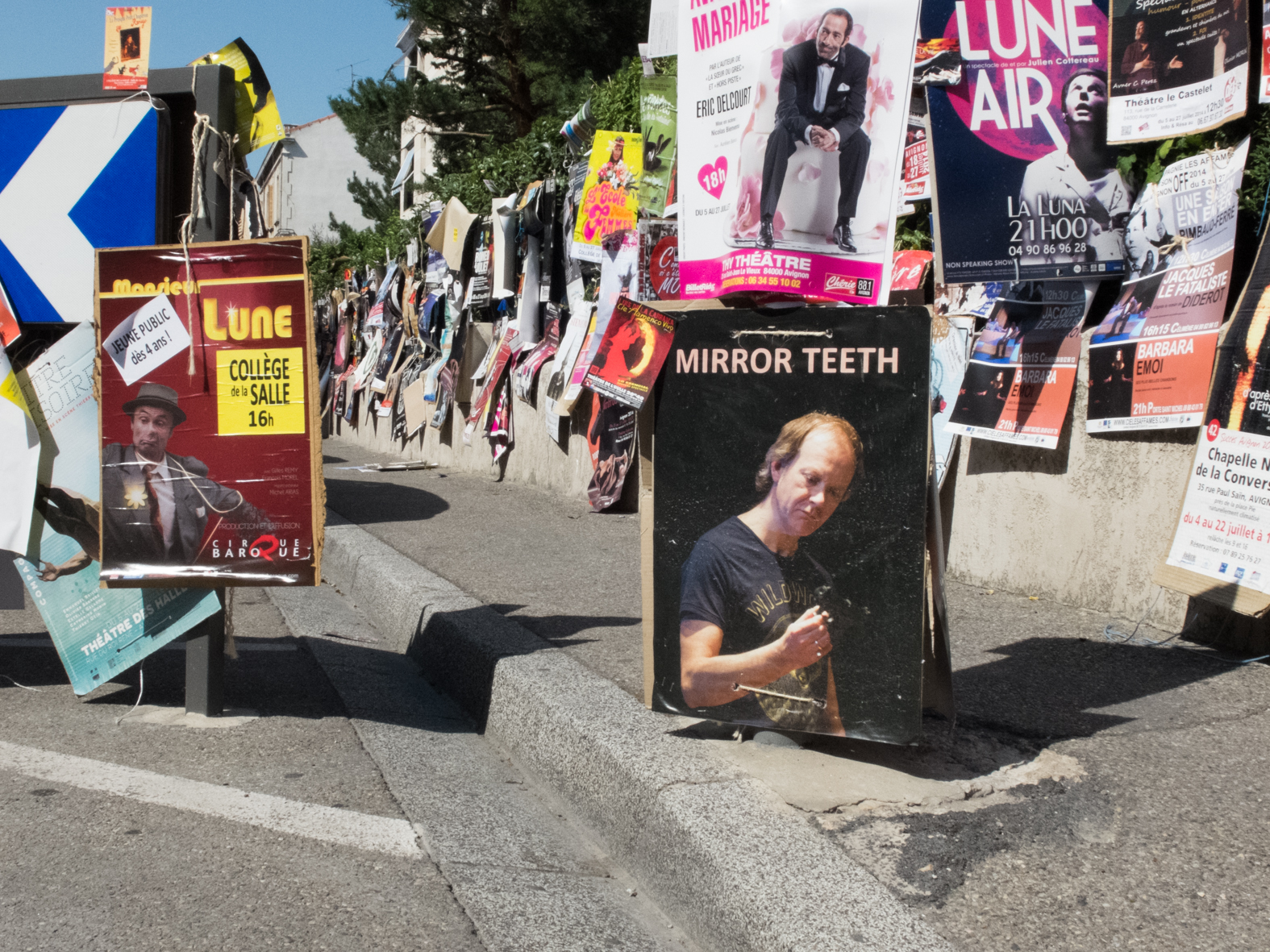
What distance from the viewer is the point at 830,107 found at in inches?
114

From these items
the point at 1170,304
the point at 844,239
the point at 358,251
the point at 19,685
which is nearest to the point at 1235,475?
the point at 1170,304

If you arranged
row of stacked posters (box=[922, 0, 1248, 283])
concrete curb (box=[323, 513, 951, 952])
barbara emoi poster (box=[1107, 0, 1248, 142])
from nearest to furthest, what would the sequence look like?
concrete curb (box=[323, 513, 951, 952]) < barbara emoi poster (box=[1107, 0, 1248, 142]) < row of stacked posters (box=[922, 0, 1248, 283])

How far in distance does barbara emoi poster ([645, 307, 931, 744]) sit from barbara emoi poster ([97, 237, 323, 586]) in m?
1.26

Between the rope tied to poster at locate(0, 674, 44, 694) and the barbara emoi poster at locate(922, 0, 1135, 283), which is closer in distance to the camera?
the rope tied to poster at locate(0, 674, 44, 694)

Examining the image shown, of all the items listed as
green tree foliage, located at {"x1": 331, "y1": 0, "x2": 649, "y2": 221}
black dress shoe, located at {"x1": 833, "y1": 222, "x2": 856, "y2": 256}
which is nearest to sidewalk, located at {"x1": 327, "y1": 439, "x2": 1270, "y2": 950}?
black dress shoe, located at {"x1": 833, "y1": 222, "x2": 856, "y2": 256}

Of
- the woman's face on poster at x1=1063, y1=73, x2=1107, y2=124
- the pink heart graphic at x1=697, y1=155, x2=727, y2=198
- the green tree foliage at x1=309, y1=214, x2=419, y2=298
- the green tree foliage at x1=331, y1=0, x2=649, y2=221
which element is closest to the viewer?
the pink heart graphic at x1=697, y1=155, x2=727, y2=198

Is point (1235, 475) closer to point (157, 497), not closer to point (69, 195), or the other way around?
point (157, 497)

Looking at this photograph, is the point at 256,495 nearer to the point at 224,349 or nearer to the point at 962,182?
the point at 224,349

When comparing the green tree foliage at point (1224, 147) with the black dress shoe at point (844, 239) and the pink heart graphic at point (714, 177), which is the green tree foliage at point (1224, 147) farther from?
the pink heart graphic at point (714, 177)

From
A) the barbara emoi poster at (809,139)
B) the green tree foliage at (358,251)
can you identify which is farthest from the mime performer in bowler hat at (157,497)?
the green tree foliage at (358,251)

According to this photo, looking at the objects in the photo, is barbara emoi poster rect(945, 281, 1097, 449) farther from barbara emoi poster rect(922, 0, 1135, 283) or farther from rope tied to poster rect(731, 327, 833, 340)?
rope tied to poster rect(731, 327, 833, 340)

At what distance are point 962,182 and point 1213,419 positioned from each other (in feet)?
4.60

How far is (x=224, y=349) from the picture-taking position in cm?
362

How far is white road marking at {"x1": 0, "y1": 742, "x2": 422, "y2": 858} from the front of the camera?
3.01 meters
